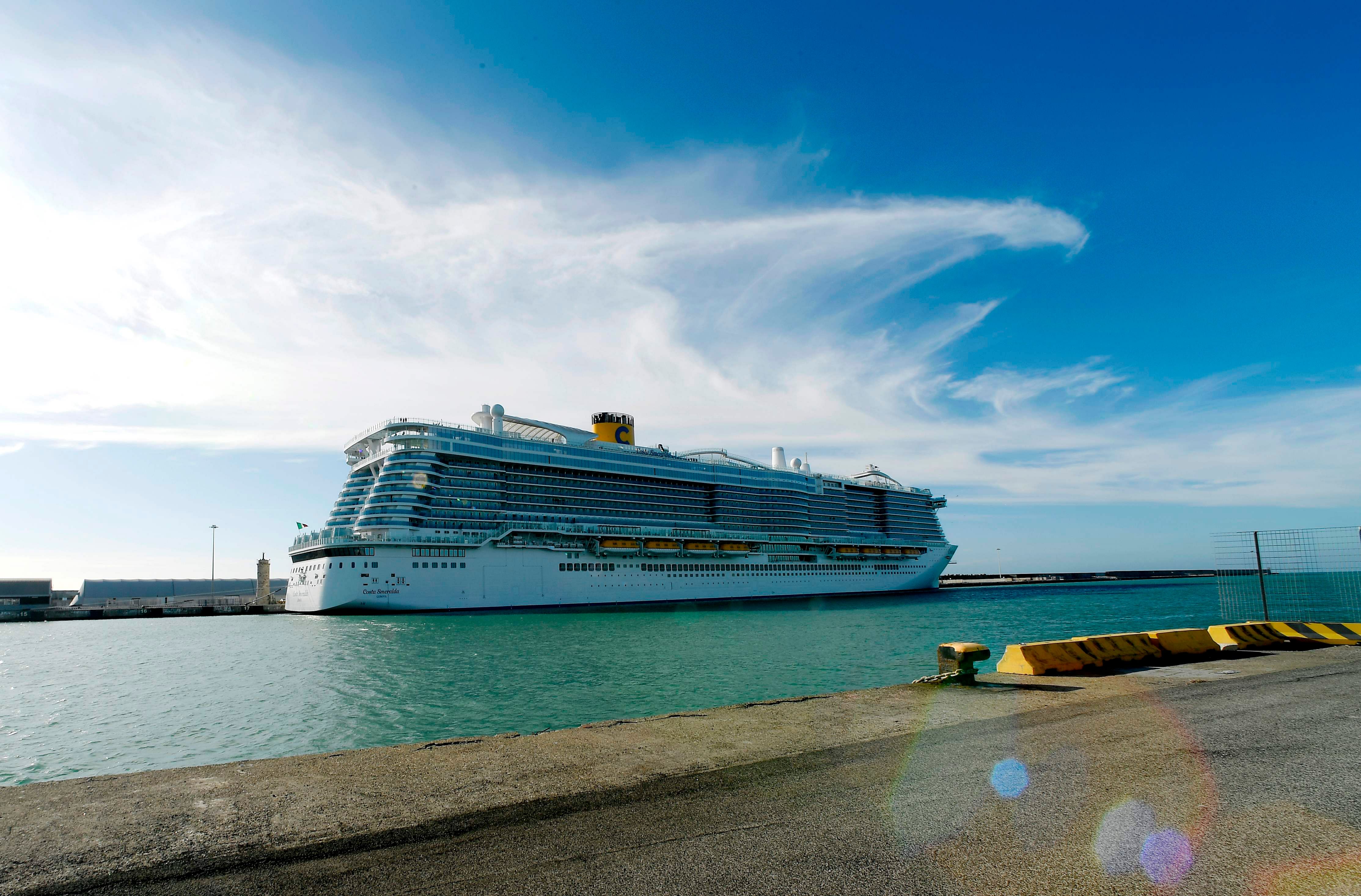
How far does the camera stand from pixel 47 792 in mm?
6242

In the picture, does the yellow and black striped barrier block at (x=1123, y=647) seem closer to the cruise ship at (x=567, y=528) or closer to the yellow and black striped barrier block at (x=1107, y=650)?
the yellow and black striped barrier block at (x=1107, y=650)

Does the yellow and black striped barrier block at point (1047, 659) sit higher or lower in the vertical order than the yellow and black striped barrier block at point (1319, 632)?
higher

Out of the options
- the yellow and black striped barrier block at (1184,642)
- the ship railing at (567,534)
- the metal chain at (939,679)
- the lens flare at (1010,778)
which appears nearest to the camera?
the lens flare at (1010,778)

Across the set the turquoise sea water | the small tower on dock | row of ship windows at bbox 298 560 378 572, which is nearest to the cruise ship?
row of ship windows at bbox 298 560 378 572

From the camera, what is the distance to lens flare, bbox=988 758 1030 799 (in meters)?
6.02

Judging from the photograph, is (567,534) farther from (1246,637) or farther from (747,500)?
(1246,637)

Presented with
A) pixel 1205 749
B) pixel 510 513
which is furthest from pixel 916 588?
pixel 1205 749

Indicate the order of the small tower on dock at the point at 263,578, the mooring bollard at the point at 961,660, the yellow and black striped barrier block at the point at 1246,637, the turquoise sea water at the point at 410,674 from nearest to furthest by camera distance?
the mooring bollard at the point at 961,660 → the yellow and black striped barrier block at the point at 1246,637 → the turquoise sea water at the point at 410,674 → the small tower on dock at the point at 263,578

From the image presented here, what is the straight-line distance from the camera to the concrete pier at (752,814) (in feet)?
14.6

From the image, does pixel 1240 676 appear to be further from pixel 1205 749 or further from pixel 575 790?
pixel 575 790

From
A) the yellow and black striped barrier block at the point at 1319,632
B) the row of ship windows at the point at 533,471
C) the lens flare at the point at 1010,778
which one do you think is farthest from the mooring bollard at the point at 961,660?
the row of ship windows at the point at 533,471

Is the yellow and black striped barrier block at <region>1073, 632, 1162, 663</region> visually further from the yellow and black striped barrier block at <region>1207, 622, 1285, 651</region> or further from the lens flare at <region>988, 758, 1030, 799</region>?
the lens flare at <region>988, 758, 1030, 799</region>

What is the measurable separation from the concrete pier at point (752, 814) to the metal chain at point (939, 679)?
9.65ft

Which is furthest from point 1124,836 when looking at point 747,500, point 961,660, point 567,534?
point 747,500
